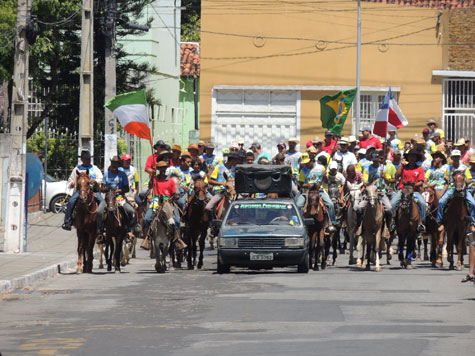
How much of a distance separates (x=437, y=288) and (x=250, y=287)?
9.90ft

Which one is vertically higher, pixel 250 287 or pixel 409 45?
pixel 409 45

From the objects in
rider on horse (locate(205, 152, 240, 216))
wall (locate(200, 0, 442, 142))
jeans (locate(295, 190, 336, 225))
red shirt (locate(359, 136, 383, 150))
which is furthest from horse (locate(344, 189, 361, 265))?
wall (locate(200, 0, 442, 142))

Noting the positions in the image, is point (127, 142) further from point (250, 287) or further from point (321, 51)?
point (250, 287)

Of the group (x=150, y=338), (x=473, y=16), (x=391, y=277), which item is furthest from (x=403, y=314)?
(x=473, y=16)

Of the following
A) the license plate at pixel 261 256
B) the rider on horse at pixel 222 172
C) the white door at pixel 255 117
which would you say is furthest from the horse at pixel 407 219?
the white door at pixel 255 117

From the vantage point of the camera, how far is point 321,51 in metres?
47.3

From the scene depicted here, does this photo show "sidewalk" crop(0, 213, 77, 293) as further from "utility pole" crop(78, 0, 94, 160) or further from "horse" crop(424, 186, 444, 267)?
"horse" crop(424, 186, 444, 267)

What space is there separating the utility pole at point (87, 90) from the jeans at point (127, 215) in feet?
22.7

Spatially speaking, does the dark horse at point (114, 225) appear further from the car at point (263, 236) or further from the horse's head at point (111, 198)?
the car at point (263, 236)

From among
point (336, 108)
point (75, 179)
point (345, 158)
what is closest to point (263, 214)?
point (75, 179)

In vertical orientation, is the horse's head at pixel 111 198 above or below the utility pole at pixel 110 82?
below

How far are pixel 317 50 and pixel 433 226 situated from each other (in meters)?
22.1

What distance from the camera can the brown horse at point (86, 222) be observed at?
23203mm

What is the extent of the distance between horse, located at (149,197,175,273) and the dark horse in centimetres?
60
